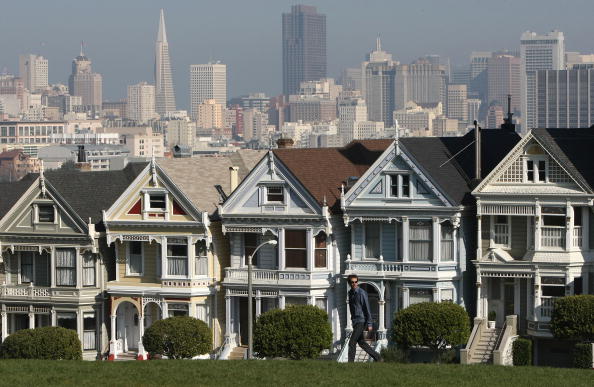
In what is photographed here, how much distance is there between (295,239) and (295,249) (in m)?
0.30

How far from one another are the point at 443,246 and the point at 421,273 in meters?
1.01

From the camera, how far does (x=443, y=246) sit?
52.1 m

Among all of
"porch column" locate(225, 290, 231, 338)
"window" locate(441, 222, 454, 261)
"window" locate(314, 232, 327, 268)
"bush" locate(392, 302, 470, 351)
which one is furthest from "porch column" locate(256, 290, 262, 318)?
"window" locate(441, 222, 454, 261)

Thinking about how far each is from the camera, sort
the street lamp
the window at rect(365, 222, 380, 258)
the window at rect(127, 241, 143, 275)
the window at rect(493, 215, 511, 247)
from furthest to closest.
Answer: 1. the window at rect(127, 241, 143, 275)
2. the window at rect(365, 222, 380, 258)
3. the window at rect(493, 215, 511, 247)
4. the street lamp

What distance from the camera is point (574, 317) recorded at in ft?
159

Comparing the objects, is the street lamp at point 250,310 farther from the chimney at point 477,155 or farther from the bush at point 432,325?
the chimney at point 477,155

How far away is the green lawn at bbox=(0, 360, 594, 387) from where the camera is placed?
3544 centimetres

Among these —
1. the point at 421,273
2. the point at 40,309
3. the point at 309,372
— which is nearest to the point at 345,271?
the point at 421,273

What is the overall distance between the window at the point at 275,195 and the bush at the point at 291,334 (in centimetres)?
473

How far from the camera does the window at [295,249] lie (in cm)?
5403

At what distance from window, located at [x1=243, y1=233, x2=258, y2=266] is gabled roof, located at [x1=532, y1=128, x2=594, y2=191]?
9445 millimetres

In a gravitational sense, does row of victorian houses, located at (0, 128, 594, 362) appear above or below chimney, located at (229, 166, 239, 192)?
below

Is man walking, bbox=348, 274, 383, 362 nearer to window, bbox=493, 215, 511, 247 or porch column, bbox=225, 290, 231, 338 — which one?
window, bbox=493, 215, 511, 247

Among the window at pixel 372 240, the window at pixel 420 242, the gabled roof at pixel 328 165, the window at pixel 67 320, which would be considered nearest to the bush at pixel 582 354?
the window at pixel 420 242
